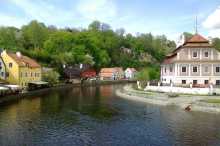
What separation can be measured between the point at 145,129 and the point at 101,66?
13270cm

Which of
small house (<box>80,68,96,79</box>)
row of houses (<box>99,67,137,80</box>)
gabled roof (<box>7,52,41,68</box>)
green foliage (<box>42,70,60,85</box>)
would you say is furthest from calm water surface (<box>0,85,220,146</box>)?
row of houses (<box>99,67,137,80</box>)

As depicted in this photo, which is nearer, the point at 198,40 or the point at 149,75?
the point at 198,40

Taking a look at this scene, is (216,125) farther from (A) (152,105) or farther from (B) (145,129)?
(A) (152,105)

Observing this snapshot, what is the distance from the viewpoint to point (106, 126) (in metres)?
36.2

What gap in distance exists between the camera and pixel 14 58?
7981cm

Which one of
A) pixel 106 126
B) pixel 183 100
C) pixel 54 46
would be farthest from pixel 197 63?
pixel 54 46

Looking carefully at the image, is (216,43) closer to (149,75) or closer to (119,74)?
(119,74)

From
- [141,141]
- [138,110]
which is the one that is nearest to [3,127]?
[141,141]

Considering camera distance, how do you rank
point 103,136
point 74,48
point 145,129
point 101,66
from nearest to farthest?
1. point 103,136
2. point 145,129
3. point 74,48
4. point 101,66

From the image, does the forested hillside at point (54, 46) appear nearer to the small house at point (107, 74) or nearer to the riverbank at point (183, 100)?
the small house at point (107, 74)

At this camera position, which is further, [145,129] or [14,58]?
[14,58]

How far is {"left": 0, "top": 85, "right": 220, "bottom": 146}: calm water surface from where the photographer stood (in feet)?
96.1

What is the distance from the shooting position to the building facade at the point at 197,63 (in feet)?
223

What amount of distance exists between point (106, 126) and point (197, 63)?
37903 mm
